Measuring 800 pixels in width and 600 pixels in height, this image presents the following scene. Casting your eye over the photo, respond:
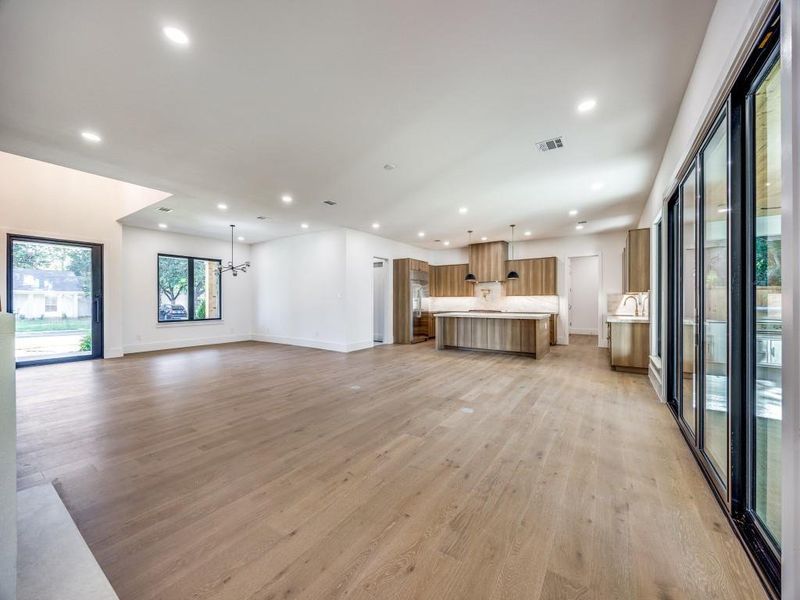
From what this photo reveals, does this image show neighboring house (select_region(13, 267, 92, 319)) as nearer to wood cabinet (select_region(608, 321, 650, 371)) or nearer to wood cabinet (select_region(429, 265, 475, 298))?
wood cabinet (select_region(429, 265, 475, 298))

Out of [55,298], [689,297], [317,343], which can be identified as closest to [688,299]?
[689,297]

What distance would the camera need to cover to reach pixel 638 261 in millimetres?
5039

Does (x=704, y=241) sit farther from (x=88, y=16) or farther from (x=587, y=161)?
(x=88, y=16)

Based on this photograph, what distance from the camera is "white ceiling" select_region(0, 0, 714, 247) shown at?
2025mm

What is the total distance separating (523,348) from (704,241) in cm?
464

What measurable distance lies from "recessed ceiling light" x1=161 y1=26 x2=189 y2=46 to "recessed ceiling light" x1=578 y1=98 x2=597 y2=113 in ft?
10.4

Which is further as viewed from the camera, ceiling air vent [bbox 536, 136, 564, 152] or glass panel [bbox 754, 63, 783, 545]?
ceiling air vent [bbox 536, 136, 564, 152]

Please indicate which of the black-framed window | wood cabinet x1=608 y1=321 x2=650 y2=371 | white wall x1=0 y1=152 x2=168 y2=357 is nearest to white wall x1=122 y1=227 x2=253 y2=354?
the black-framed window

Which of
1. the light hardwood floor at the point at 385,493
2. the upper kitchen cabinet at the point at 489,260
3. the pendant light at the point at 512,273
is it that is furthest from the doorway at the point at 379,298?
the light hardwood floor at the point at 385,493

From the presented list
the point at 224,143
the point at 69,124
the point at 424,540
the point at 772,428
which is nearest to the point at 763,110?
the point at 772,428

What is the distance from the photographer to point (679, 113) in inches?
120

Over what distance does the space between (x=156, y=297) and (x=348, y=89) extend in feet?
25.8

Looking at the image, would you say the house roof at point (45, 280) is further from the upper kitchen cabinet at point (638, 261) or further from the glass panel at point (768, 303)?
the upper kitchen cabinet at point (638, 261)

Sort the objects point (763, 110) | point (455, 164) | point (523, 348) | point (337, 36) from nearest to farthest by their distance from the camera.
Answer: point (763, 110) < point (337, 36) < point (455, 164) < point (523, 348)
